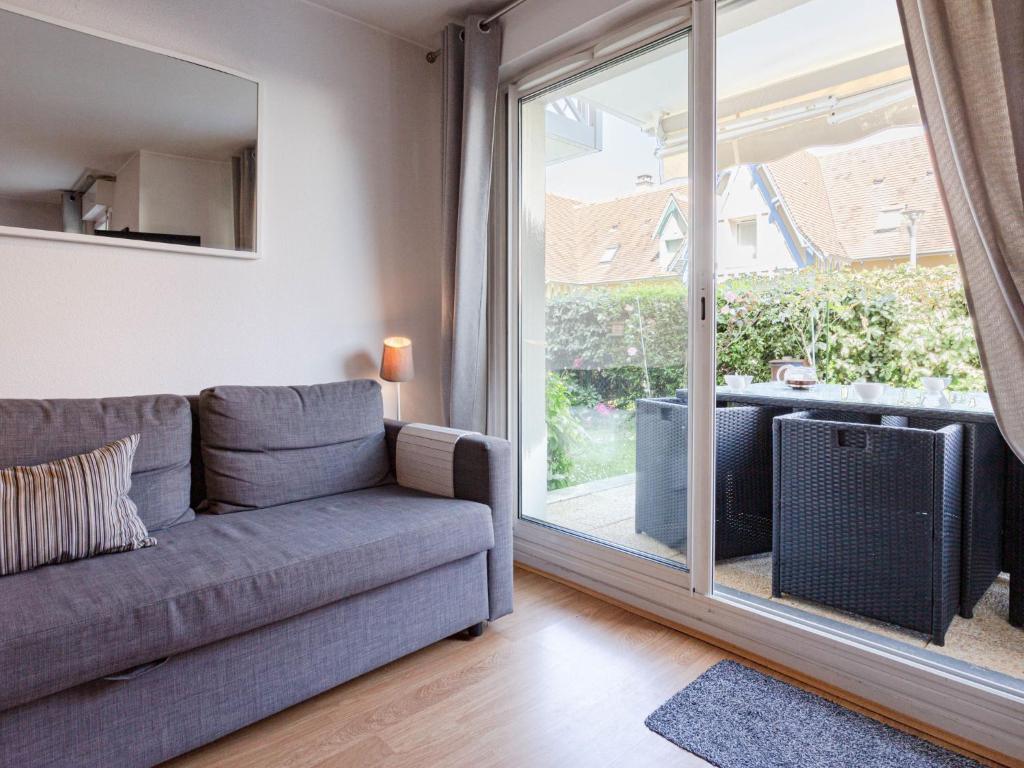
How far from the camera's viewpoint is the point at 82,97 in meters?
2.11

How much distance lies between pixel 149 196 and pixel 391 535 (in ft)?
5.13

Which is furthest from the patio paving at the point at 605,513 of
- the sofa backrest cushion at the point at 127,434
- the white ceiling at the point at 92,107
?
the white ceiling at the point at 92,107

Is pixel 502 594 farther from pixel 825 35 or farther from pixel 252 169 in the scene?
pixel 825 35

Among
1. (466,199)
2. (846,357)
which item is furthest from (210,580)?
(846,357)

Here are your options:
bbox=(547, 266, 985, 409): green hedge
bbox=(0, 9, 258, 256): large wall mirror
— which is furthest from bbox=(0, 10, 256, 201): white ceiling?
bbox=(547, 266, 985, 409): green hedge

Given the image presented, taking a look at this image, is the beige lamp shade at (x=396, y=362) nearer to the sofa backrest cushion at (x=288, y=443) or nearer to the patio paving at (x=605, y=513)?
the sofa backrest cushion at (x=288, y=443)

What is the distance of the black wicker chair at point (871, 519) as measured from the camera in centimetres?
195

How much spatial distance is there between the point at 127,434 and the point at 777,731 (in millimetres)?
2051

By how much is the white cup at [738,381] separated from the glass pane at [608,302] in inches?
21.0

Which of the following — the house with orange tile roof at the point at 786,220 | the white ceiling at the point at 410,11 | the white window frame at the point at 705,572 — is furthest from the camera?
the white ceiling at the point at 410,11

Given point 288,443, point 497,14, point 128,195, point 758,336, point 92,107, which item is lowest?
point 288,443

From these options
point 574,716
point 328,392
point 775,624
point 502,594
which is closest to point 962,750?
point 775,624

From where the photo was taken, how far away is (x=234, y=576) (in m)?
1.50

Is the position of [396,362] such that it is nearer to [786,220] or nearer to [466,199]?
[466,199]
